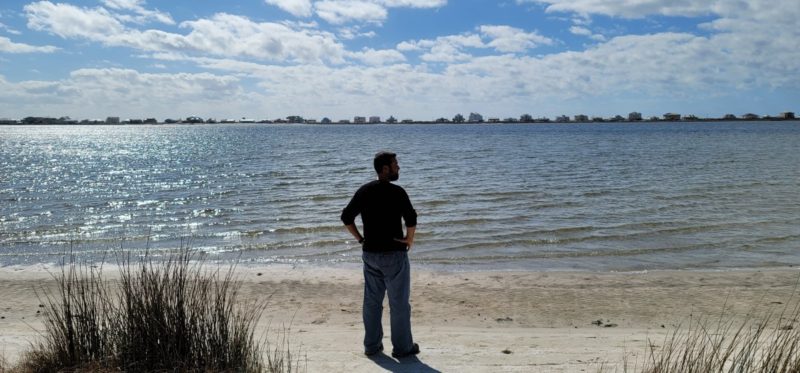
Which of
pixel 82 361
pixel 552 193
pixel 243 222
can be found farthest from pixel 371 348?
pixel 552 193

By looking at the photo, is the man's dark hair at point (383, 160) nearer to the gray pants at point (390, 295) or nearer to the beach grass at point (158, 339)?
the gray pants at point (390, 295)

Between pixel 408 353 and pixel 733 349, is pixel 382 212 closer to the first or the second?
pixel 408 353

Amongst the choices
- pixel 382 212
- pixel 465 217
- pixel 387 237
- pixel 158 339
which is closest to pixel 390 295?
pixel 387 237

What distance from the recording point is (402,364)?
622 cm

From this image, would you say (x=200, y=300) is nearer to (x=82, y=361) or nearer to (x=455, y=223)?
(x=82, y=361)

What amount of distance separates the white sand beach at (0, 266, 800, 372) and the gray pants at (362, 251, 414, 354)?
20 centimetres

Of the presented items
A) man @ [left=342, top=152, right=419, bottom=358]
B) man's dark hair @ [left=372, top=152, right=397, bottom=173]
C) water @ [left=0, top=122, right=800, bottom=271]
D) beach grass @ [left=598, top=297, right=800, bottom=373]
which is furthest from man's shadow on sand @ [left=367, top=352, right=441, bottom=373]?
water @ [left=0, top=122, right=800, bottom=271]

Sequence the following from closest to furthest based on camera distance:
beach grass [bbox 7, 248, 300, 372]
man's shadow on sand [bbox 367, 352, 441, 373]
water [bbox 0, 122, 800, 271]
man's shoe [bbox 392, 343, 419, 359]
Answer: beach grass [bbox 7, 248, 300, 372] < man's shadow on sand [bbox 367, 352, 441, 373] < man's shoe [bbox 392, 343, 419, 359] < water [bbox 0, 122, 800, 271]

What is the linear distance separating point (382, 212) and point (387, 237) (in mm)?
258

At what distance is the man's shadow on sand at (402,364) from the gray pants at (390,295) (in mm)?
95

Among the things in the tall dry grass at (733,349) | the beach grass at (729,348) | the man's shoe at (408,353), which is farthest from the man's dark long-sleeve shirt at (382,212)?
the tall dry grass at (733,349)

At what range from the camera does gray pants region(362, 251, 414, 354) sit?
6.07 meters

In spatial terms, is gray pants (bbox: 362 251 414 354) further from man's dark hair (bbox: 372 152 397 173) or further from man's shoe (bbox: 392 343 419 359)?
man's dark hair (bbox: 372 152 397 173)

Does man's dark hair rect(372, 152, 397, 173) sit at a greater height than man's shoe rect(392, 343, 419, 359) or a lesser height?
greater
